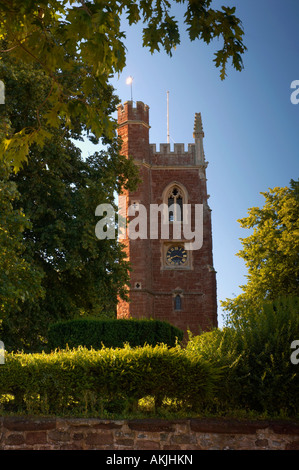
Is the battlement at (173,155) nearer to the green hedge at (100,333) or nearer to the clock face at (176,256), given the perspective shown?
the clock face at (176,256)

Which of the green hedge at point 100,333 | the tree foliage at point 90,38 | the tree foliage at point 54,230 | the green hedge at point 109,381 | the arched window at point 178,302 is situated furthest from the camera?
the arched window at point 178,302

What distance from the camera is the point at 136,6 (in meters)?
6.57

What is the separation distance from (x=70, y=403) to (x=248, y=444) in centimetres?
288

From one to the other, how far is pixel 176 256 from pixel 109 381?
30.1m

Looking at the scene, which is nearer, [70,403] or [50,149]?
[70,403]

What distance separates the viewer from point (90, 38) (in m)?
5.06

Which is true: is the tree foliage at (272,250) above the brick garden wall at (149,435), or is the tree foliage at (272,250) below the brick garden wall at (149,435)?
above

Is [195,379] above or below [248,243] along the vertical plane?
below

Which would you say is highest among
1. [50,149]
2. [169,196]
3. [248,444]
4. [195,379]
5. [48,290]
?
[169,196]

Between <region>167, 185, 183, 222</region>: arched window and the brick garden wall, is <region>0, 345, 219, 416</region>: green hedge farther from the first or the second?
<region>167, 185, 183, 222</region>: arched window

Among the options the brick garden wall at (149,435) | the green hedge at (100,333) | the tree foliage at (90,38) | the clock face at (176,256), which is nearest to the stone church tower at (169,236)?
the clock face at (176,256)

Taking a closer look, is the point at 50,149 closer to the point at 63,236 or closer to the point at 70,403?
the point at 63,236

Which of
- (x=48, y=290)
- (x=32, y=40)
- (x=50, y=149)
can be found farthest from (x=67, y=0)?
(x=48, y=290)

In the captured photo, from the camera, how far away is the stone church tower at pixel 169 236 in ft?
120
